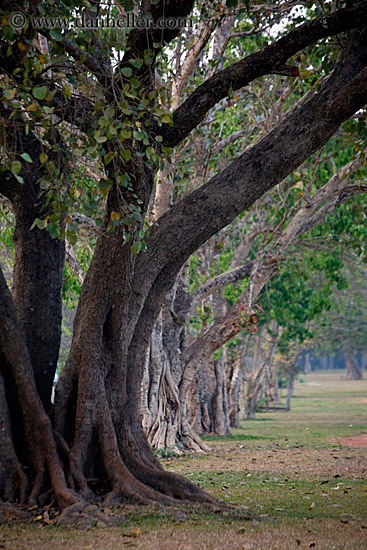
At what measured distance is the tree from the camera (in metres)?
6.14

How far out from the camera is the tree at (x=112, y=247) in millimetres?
6141

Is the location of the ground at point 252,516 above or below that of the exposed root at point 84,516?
below

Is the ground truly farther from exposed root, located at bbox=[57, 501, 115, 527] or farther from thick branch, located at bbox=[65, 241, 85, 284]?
thick branch, located at bbox=[65, 241, 85, 284]

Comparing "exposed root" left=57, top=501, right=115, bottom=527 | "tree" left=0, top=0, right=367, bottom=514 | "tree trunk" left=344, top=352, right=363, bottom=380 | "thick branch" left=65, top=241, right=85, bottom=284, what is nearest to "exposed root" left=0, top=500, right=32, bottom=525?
"tree" left=0, top=0, right=367, bottom=514

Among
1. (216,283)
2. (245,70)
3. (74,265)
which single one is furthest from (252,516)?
(216,283)

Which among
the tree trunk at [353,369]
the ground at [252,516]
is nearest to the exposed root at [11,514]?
the ground at [252,516]

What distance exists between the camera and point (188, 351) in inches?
594

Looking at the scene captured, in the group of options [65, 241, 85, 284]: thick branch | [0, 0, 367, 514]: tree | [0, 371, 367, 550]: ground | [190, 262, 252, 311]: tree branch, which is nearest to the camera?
[0, 371, 367, 550]: ground

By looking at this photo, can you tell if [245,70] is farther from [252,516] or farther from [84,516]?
[84,516]

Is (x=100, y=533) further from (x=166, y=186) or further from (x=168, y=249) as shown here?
(x=166, y=186)

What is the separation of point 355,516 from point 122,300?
10.4ft

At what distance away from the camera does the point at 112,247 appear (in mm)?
6582

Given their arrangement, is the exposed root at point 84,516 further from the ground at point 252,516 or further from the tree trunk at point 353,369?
the tree trunk at point 353,369

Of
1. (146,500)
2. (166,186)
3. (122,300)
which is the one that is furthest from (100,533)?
(166,186)
